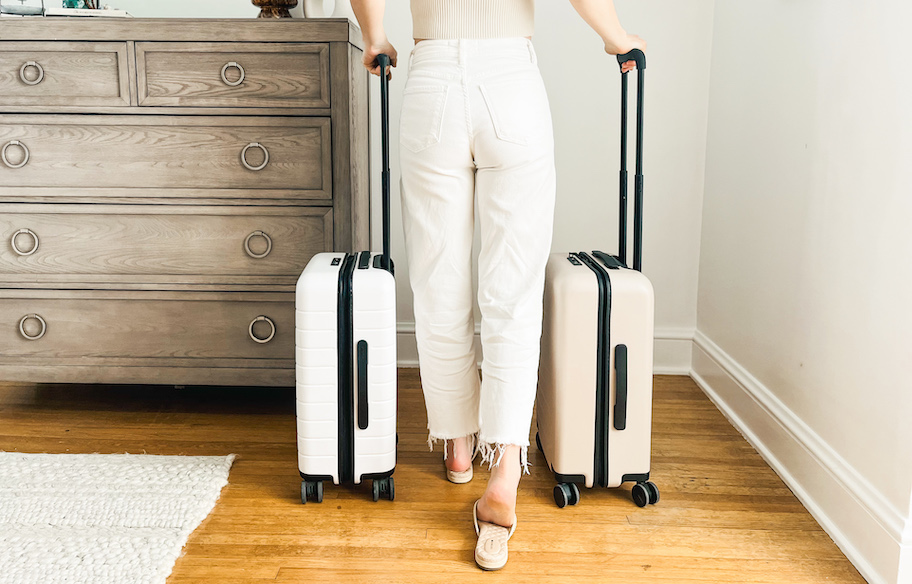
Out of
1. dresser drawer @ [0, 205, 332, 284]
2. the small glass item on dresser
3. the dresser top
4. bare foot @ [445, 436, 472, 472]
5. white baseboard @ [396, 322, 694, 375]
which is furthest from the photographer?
white baseboard @ [396, 322, 694, 375]

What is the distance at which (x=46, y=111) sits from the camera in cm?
184

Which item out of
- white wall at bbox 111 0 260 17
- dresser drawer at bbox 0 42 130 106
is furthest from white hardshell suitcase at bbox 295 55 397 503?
white wall at bbox 111 0 260 17

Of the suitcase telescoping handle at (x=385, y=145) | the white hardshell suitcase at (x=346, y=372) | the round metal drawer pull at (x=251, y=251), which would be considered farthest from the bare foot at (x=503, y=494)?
the round metal drawer pull at (x=251, y=251)

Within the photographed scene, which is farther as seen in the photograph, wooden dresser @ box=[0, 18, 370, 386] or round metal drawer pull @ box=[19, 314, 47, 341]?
round metal drawer pull @ box=[19, 314, 47, 341]

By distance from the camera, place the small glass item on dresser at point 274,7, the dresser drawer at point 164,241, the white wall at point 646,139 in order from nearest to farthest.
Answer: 1. the dresser drawer at point 164,241
2. the small glass item on dresser at point 274,7
3. the white wall at point 646,139

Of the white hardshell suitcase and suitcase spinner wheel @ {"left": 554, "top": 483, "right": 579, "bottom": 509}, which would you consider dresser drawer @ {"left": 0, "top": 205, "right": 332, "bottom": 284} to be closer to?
the white hardshell suitcase

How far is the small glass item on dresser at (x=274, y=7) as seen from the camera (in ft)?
6.49

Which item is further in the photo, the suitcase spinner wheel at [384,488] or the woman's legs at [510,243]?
the suitcase spinner wheel at [384,488]

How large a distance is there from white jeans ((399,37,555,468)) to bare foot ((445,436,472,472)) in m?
0.11

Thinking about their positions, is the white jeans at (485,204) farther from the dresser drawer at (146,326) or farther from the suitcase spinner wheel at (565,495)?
the dresser drawer at (146,326)

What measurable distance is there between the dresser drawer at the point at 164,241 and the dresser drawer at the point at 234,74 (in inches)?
10.4

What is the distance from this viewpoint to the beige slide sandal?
1303 mm

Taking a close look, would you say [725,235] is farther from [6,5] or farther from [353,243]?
[6,5]

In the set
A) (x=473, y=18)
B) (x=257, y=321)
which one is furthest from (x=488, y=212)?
Result: (x=257, y=321)
